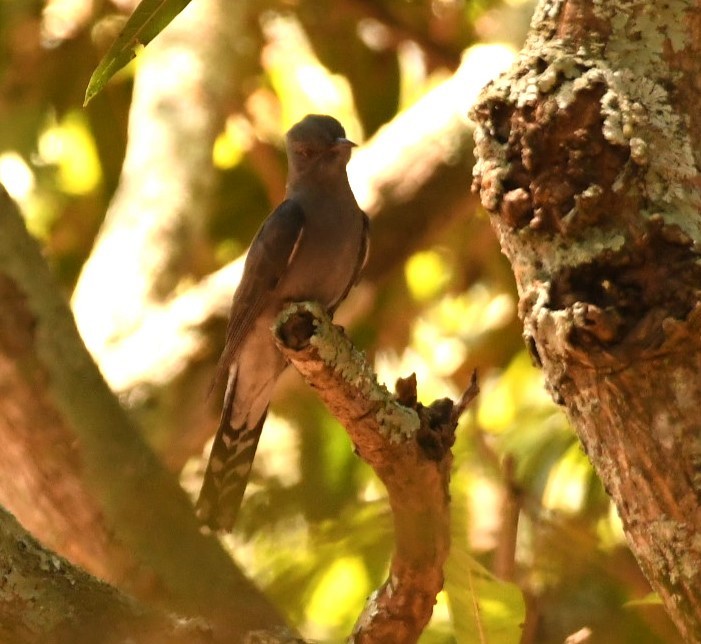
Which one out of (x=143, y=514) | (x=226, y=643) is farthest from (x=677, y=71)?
(x=143, y=514)

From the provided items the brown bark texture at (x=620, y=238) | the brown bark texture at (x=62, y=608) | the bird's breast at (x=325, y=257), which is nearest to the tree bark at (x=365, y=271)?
the bird's breast at (x=325, y=257)

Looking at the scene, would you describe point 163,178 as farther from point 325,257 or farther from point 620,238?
point 620,238

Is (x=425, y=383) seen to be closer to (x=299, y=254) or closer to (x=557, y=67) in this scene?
(x=299, y=254)

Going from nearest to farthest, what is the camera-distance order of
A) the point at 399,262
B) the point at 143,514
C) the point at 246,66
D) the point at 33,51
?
the point at 143,514 → the point at 399,262 → the point at 246,66 → the point at 33,51

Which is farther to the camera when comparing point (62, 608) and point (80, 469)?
point (80, 469)

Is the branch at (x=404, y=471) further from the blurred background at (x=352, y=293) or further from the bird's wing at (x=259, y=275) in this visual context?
the bird's wing at (x=259, y=275)

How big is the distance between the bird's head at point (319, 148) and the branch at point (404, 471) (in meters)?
2.15

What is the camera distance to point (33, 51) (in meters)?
5.87

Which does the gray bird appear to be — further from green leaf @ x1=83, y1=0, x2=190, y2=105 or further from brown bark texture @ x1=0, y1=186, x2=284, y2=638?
green leaf @ x1=83, y1=0, x2=190, y2=105

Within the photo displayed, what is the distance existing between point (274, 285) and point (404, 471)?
1.88 m

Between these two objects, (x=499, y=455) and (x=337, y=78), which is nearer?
(x=499, y=455)

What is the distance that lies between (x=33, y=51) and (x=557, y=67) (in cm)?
424

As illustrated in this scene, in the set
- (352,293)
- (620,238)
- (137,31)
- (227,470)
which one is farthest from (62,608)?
(352,293)

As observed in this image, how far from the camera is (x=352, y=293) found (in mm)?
4965
